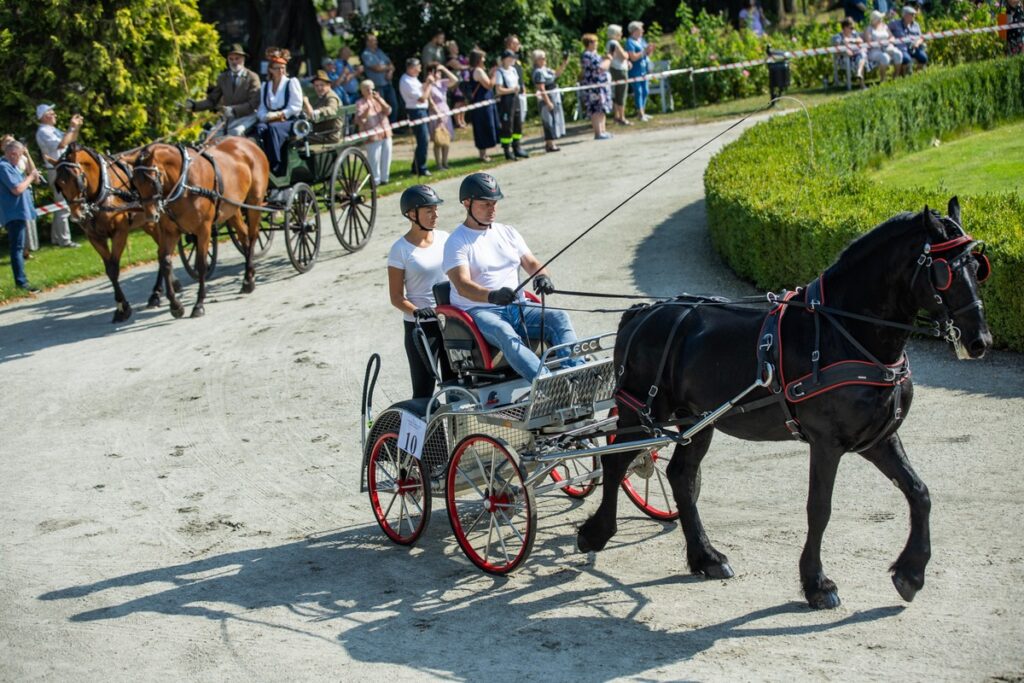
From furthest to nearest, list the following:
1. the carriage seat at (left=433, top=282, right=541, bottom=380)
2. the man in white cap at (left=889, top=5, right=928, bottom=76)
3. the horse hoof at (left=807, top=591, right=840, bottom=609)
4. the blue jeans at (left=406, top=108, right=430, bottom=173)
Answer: the man in white cap at (left=889, top=5, right=928, bottom=76), the blue jeans at (left=406, top=108, right=430, bottom=173), the carriage seat at (left=433, top=282, right=541, bottom=380), the horse hoof at (left=807, top=591, right=840, bottom=609)

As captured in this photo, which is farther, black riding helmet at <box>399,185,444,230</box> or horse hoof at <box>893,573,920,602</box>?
black riding helmet at <box>399,185,444,230</box>

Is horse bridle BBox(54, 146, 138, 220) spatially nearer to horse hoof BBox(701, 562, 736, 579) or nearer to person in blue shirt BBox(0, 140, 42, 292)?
person in blue shirt BBox(0, 140, 42, 292)

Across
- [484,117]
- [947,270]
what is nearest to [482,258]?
[947,270]

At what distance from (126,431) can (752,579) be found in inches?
251

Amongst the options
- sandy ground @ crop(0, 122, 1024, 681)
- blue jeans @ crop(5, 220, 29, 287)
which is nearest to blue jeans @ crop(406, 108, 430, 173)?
blue jeans @ crop(5, 220, 29, 287)

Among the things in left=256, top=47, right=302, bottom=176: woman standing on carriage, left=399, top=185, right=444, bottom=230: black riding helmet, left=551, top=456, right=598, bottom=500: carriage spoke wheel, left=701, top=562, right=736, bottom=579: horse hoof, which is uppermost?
left=256, top=47, right=302, bottom=176: woman standing on carriage

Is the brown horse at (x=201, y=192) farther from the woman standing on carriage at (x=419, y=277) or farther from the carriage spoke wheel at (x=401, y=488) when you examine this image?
the carriage spoke wheel at (x=401, y=488)

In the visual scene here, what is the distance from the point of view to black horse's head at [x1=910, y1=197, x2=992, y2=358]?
5.71 metres

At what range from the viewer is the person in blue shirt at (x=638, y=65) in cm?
2683

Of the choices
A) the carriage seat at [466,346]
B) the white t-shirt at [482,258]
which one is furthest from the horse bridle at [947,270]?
the white t-shirt at [482,258]

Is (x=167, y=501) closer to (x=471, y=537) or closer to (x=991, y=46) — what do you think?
(x=471, y=537)

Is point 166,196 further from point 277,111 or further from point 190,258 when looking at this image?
point 190,258

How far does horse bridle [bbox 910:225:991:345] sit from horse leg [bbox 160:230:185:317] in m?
10.8

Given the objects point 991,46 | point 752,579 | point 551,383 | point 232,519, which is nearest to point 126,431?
point 232,519
